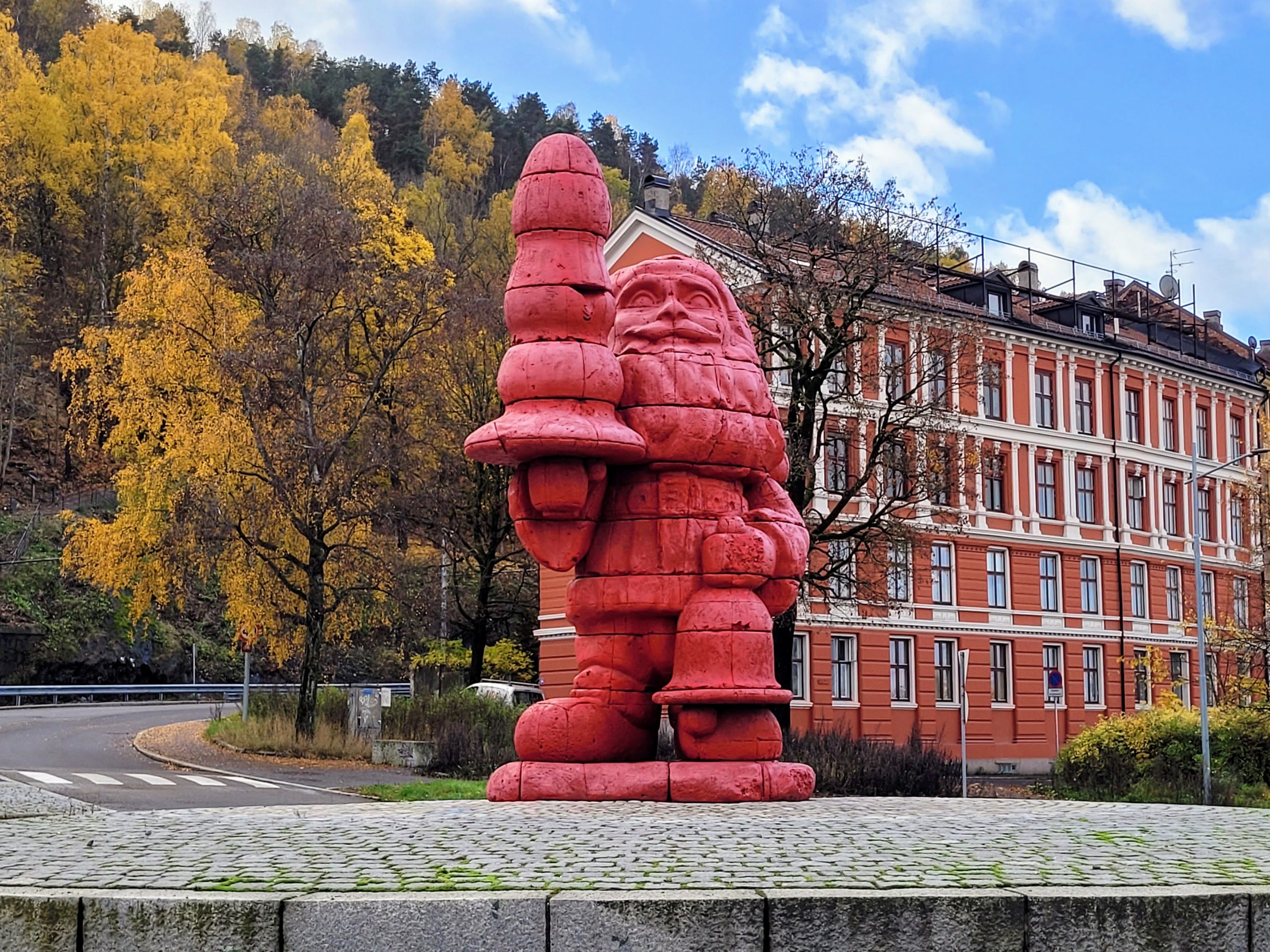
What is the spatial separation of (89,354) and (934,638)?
21.7 metres

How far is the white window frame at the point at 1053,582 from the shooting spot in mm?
42312

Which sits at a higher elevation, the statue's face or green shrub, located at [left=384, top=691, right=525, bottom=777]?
the statue's face

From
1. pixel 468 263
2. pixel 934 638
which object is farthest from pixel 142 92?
pixel 934 638

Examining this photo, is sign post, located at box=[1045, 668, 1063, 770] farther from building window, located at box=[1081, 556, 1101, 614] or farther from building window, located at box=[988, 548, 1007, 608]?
building window, located at box=[1081, 556, 1101, 614]

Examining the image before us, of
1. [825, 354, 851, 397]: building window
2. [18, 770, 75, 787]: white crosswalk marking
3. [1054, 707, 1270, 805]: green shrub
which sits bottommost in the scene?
[18, 770, 75, 787]: white crosswalk marking

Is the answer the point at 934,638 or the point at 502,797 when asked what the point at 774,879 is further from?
the point at 934,638

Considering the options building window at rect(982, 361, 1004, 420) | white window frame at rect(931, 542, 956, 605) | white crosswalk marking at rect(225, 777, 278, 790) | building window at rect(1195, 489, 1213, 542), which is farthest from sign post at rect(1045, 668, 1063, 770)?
white crosswalk marking at rect(225, 777, 278, 790)

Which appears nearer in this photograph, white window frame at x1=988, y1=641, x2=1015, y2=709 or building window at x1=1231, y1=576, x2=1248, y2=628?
white window frame at x1=988, y1=641, x2=1015, y2=709

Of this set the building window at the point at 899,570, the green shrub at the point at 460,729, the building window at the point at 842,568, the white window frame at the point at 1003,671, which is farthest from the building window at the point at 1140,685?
the green shrub at the point at 460,729

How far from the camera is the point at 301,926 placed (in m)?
5.33

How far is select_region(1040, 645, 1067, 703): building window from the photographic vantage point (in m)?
41.6

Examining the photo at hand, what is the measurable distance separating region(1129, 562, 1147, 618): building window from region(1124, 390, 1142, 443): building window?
149 inches

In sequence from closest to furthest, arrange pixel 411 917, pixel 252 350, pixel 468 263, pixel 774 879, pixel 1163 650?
pixel 411 917 → pixel 774 879 → pixel 252 350 → pixel 1163 650 → pixel 468 263

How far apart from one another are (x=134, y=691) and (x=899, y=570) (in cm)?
2387
